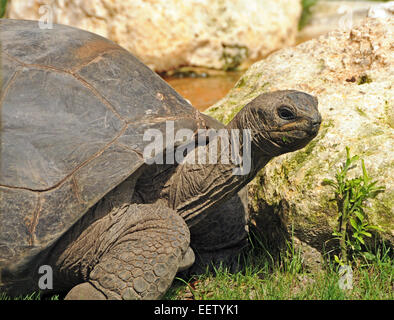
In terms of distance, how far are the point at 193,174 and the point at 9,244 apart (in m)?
1.02

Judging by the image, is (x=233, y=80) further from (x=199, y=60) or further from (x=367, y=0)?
(x=367, y=0)

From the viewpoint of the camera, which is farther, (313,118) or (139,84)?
(139,84)

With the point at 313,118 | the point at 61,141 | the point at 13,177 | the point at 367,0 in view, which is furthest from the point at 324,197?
the point at 367,0

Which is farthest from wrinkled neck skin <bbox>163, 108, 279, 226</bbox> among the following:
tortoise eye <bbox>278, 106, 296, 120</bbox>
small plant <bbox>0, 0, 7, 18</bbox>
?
small plant <bbox>0, 0, 7, 18</bbox>

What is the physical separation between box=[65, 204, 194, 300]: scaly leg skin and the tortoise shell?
0.88 ft

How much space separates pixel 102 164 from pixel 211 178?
2.00 ft

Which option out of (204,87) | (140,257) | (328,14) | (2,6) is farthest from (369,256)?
(328,14)

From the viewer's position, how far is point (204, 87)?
263 inches

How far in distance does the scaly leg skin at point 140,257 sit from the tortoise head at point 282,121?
2.04 ft

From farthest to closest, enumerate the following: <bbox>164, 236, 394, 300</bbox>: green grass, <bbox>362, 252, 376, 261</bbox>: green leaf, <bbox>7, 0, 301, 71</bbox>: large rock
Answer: <bbox>7, 0, 301, 71</bbox>: large rock, <bbox>362, 252, 376, 261</bbox>: green leaf, <bbox>164, 236, 394, 300</bbox>: green grass

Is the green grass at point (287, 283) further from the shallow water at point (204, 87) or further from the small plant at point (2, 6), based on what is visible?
the small plant at point (2, 6)

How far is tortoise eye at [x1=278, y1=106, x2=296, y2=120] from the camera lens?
2492mm

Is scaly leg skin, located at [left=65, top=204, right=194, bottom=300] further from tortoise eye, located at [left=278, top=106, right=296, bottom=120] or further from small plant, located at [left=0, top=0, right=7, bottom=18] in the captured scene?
small plant, located at [left=0, top=0, right=7, bottom=18]

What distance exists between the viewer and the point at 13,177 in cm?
246
